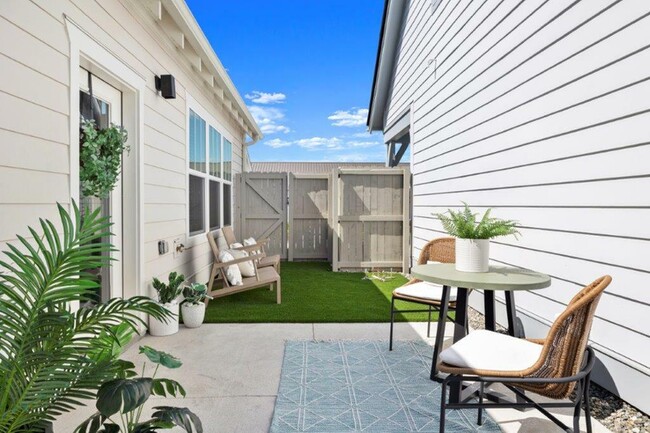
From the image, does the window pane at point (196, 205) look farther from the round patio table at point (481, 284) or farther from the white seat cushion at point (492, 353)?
the white seat cushion at point (492, 353)

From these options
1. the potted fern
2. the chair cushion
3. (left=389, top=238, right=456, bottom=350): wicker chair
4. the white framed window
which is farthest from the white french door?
the potted fern

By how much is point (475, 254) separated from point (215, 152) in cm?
467

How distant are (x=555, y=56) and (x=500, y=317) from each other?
→ 222cm

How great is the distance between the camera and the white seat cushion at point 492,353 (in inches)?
71.2

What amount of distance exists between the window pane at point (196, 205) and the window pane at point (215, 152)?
66 cm

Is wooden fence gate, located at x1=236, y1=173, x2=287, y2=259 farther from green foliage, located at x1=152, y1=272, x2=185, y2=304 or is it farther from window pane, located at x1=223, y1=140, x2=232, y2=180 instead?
green foliage, located at x1=152, y1=272, x2=185, y2=304

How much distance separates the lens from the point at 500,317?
3.80m

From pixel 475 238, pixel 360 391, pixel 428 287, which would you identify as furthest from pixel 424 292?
pixel 360 391

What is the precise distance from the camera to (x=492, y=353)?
194 cm

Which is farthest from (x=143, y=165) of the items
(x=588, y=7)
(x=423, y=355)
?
(x=588, y=7)

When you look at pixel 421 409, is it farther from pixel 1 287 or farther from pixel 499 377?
pixel 1 287

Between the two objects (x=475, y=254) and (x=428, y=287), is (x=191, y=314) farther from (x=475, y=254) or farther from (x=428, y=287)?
(x=475, y=254)

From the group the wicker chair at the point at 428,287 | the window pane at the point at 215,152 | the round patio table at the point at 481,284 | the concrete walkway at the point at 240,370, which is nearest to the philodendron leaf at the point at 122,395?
the concrete walkway at the point at 240,370

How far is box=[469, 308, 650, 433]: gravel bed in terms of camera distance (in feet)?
6.89
